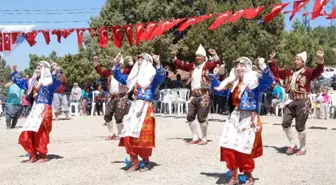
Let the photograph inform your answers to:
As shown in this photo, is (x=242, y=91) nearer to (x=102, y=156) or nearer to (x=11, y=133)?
(x=102, y=156)

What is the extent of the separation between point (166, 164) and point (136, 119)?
110 cm

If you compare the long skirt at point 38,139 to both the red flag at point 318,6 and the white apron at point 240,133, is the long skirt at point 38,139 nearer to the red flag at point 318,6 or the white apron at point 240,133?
the white apron at point 240,133

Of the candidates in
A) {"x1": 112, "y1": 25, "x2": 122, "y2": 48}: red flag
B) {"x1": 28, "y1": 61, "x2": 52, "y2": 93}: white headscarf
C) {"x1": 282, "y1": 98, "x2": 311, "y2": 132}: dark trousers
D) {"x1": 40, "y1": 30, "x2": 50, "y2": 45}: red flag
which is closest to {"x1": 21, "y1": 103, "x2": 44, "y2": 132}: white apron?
{"x1": 28, "y1": 61, "x2": 52, "y2": 93}: white headscarf

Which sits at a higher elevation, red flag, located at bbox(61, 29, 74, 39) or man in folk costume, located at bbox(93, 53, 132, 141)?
red flag, located at bbox(61, 29, 74, 39)

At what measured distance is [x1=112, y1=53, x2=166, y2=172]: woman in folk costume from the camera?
25.0ft

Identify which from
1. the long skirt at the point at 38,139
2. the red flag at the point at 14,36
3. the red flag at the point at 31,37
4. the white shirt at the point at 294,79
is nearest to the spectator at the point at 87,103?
the red flag at the point at 31,37

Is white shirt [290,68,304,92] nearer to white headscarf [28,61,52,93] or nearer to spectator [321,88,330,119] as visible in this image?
white headscarf [28,61,52,93]

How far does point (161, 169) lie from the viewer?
7879 mm

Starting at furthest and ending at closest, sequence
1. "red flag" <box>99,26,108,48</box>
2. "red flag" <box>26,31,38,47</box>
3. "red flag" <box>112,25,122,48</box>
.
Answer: "red flag" <box>26,31,38,47</box> → "red flag" <box>99,26,108,48</box> → "red flag" <box>112,25,122,48</box>

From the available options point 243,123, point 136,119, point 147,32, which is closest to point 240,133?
point 243,123

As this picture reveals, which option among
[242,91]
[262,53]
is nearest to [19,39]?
[242,91]

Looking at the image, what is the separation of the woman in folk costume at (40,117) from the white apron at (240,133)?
3.45 meters

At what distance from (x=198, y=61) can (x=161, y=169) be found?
3.32 metres

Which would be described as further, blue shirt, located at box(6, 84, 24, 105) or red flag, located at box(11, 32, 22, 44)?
blue shirt, located at box(6, 84, 24, 105)
